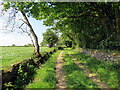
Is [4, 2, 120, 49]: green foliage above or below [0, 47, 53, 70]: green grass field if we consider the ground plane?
above

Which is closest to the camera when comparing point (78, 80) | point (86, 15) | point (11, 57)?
point (78, 80)

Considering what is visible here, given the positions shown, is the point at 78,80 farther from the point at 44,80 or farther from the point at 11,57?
the point at 11,57

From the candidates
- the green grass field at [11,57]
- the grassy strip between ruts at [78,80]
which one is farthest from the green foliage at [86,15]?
the grassy strip between ruts at [78,80]

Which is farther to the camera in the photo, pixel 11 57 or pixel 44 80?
pixel 11 57

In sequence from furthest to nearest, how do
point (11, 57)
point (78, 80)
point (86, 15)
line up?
point (11, 57), point (86, 15), point (78, 80)

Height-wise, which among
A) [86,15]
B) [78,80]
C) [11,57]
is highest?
[86,15]

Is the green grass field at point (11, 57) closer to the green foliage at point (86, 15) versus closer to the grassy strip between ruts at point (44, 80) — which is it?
the grassy strip between ruts at point (44, 80)

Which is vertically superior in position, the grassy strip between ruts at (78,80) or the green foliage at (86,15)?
the green foliage at (86,15)

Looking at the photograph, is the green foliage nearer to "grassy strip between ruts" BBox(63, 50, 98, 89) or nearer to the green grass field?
the green grass field

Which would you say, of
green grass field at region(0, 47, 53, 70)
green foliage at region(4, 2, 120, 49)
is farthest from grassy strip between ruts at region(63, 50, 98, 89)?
green foliage at region(4, 2, 120, 49)

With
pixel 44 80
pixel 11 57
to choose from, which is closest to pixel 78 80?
pixel 44 80

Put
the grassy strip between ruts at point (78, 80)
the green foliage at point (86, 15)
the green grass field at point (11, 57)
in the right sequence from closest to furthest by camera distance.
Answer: the grassy strip between ruts at point (78, 80) < the green grass field at point (11, 57) < the green foliage at point (86, 15)

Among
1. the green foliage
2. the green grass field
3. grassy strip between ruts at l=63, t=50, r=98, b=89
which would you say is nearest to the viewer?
grassy strip between ruts at l=63, t=50, r=98, b=89

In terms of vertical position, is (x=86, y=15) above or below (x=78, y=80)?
above
